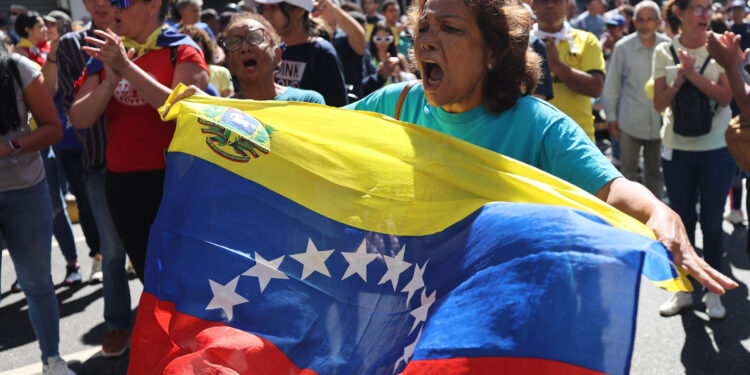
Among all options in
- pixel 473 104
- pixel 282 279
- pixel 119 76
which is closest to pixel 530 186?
pixel 473 104

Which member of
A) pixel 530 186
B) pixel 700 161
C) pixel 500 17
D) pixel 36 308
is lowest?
pixel 36 308

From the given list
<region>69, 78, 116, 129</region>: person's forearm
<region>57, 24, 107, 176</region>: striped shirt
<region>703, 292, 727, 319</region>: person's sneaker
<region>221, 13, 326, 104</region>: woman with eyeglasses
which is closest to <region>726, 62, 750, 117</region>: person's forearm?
<region>703, 292, 727, 319</region>: person's sneaker

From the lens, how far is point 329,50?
4094 mm

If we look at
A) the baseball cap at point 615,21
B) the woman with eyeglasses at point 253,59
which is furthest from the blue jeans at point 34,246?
the baseball cap at point 615,21

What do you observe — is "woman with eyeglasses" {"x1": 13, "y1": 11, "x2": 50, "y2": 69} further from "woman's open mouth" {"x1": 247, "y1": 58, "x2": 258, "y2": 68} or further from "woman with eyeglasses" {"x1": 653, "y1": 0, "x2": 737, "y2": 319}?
"woman with eyeglasses" {"x1": 653, "y1": 0, "x2": 737, "y2": 319}

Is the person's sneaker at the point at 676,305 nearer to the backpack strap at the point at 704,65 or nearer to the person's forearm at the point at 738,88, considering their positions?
the person's forearm at the point at 738,88

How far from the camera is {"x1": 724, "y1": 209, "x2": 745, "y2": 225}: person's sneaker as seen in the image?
6408mm

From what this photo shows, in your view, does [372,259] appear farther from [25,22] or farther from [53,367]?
[25,22]

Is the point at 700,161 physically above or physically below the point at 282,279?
below

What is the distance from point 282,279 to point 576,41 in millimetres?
3340

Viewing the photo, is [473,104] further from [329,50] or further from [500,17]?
[329,50]

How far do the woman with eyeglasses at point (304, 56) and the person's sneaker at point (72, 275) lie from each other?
2.57 m

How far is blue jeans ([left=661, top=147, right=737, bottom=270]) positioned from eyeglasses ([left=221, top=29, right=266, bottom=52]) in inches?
116

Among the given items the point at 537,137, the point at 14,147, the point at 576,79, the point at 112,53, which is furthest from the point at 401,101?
the point at 576,79
